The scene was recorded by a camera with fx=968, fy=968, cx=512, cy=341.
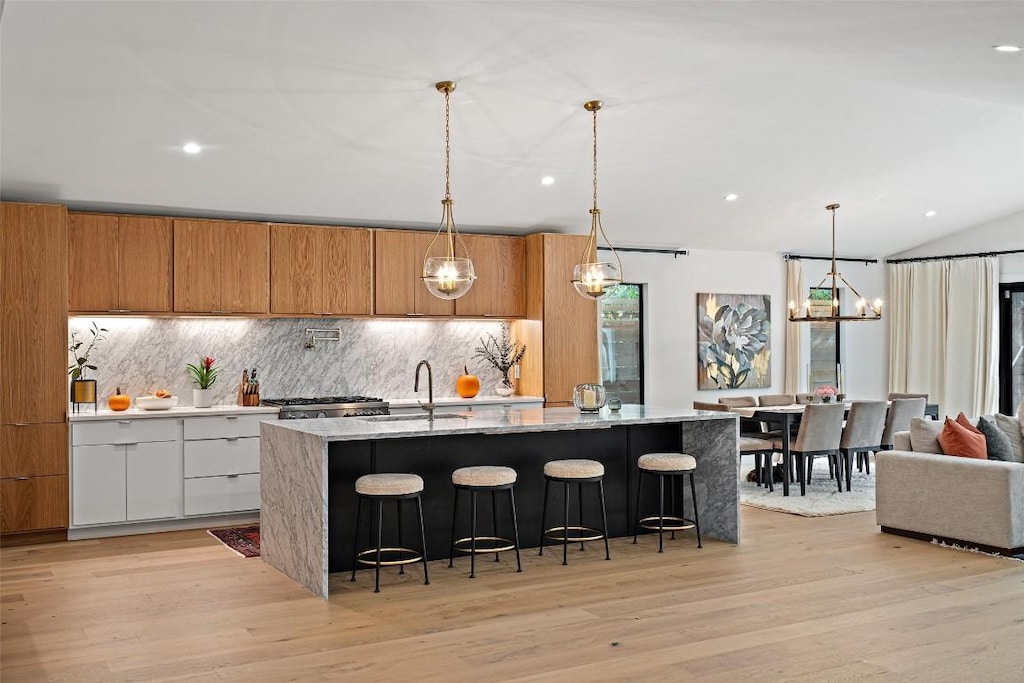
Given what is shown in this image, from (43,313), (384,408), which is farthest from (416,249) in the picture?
(43,313)

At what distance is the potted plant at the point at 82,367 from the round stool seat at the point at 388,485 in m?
2.75

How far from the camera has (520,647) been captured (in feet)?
13.8

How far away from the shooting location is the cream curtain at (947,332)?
10492mm

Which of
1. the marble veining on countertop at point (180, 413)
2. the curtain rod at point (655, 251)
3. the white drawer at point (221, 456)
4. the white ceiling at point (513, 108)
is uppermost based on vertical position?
the white ceiling at point (513, 108)

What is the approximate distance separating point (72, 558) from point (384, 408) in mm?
2518

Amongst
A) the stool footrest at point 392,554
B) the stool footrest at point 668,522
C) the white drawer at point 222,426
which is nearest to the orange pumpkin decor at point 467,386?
the white drawer at point 222,426

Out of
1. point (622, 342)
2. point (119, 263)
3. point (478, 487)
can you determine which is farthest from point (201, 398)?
point (622, 342)

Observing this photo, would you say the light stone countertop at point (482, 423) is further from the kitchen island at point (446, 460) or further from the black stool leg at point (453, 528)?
Result: the black stool leg at point (453, 528)

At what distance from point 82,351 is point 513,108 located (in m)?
3.79

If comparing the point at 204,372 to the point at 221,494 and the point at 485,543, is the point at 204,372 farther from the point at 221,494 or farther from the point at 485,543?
the point at 485,543

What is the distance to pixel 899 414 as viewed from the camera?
862 cm

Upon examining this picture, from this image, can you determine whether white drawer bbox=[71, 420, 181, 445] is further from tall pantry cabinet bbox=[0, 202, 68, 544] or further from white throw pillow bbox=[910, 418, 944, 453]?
white throw pillow bbox=[910, 418, 944, 453]

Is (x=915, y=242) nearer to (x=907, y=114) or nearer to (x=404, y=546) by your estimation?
(x=907, y=114)

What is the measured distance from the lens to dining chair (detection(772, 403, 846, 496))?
8078mm
